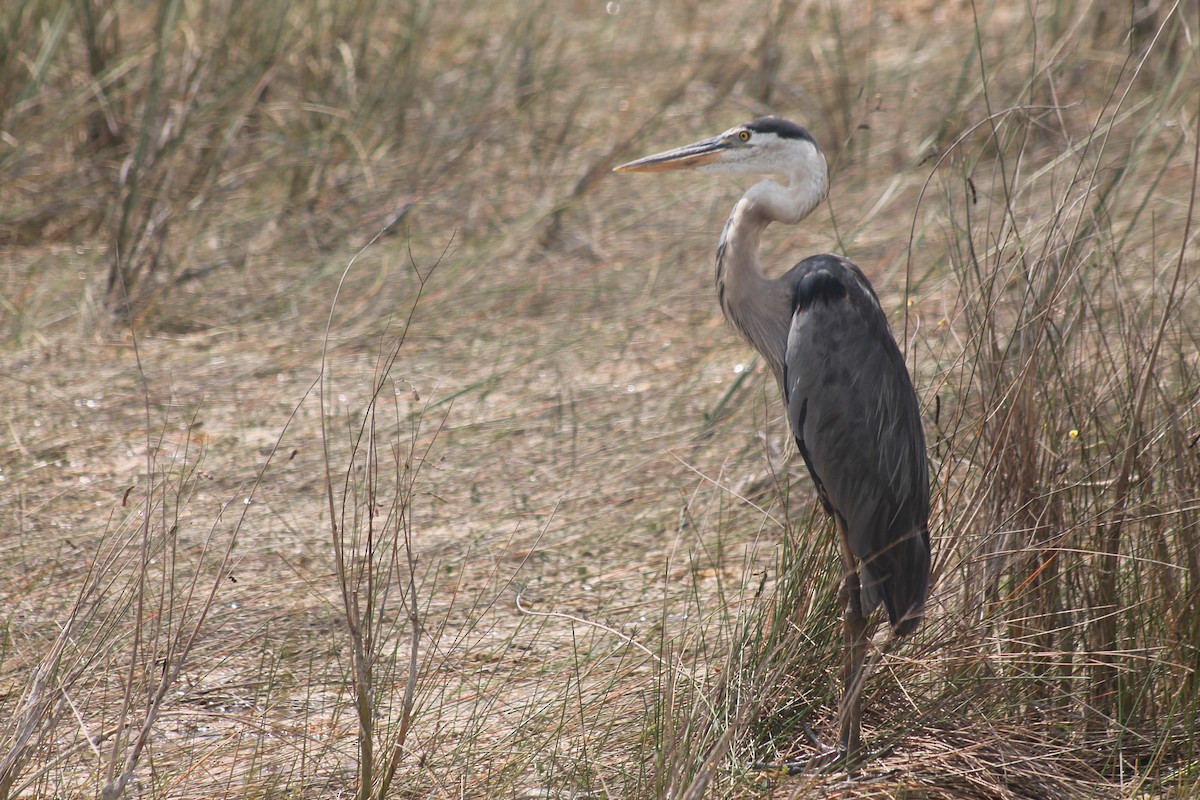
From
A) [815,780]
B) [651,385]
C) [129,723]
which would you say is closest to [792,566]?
[815,780]

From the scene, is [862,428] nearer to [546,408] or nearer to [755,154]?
[755,154]

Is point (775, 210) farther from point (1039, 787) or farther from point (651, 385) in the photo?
point (651, 385)

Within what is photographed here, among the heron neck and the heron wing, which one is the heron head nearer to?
the heron neck

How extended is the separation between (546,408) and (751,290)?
1.64 m

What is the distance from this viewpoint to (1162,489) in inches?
115

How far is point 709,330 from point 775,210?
6.82ft

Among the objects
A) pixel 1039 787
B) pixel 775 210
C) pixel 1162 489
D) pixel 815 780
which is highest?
pixel 775 210

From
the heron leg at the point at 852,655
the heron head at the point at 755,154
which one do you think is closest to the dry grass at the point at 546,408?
the heron leg at the point at 852,655

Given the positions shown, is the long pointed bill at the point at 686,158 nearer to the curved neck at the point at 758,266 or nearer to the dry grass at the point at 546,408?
the curved neck at the point at 758,266

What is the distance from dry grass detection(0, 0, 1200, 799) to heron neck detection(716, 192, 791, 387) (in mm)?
248

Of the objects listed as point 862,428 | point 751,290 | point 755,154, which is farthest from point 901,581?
point 755,154

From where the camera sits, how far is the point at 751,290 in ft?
10.9

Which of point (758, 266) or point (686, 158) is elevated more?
point (686, 158)

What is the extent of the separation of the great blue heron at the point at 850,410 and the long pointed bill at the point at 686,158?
0.17m
